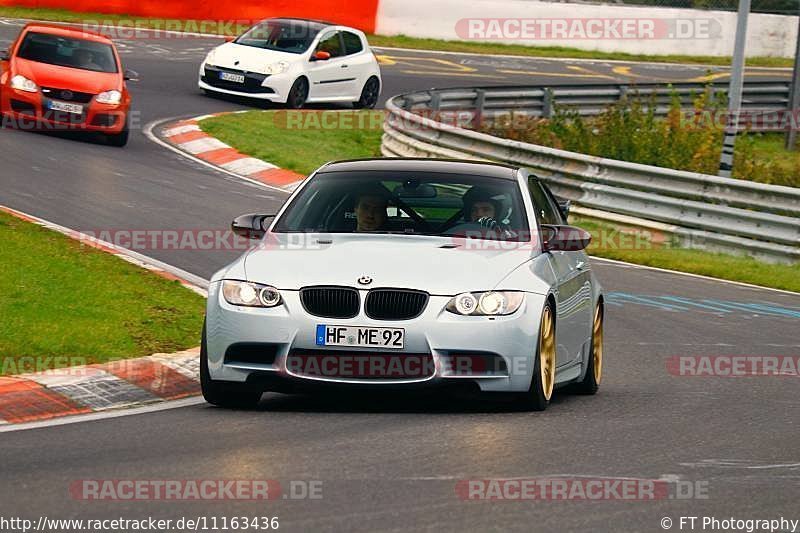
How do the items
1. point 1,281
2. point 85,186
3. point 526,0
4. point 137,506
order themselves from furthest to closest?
point 526,0
point 85,186
point 1,281
point 137,506

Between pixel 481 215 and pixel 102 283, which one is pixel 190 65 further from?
pixel 481 215

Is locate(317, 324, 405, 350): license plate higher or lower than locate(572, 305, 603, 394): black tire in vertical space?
higher

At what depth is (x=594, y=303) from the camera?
1105cm

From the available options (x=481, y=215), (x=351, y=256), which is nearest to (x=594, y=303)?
(x=481, y=215)

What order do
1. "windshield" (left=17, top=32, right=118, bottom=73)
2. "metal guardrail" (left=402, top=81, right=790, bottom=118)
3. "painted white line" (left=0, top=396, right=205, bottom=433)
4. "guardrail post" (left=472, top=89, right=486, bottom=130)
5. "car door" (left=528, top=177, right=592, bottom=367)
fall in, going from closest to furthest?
"painted white line" (left=0, top=396, right=205, bottom=433)
"car door" (left=528, top=177, right=592, bottom=367)
"windshield" (left=17, top=32, right=118, bottom=73)
"guardrail post" (left=472, top=89, right=486, bottom=130)
"metal guardrail" (left=402, top=81, right=790, bottom=118)

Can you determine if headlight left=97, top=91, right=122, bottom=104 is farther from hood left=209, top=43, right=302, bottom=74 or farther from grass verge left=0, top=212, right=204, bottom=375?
grass verge left=0, top=212, right=204, bottom=375

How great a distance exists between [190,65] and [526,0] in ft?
42.2

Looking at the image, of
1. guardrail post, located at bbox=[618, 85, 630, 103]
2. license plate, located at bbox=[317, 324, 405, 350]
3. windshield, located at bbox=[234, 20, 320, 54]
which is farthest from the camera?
guardrail post, located at bbox=[618, 85, 630, 103]

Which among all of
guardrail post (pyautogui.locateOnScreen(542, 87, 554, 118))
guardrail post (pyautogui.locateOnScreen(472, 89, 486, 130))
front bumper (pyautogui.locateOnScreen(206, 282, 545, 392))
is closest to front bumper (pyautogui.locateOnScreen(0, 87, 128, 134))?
guardrail post (pyautogui.locateOnScreen(472, 89, 486, 130))

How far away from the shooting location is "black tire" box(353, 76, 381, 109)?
104 feet

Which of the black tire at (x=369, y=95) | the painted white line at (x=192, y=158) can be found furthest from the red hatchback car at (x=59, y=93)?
the black tire at (x=369, y=95)

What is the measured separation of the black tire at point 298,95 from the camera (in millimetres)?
30000

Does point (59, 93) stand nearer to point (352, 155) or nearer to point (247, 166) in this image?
point (247, 166)

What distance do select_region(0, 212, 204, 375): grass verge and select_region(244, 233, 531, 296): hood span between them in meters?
1.43
